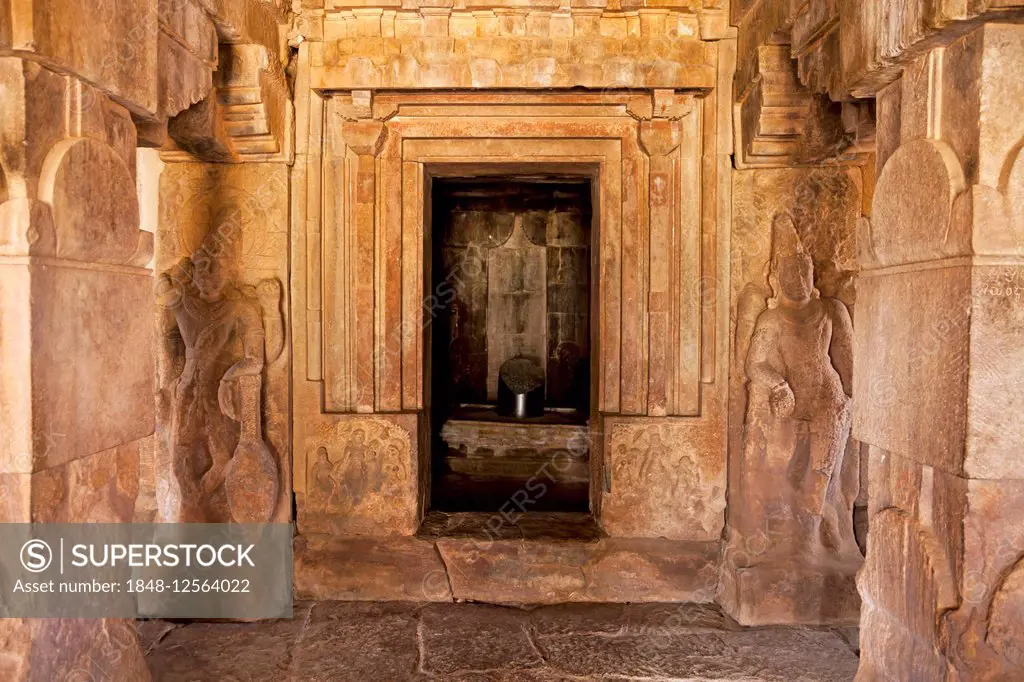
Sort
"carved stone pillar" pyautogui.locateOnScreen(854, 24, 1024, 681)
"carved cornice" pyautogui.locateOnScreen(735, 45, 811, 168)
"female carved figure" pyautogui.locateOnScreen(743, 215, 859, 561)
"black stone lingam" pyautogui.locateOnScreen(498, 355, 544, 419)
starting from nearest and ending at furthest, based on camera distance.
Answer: "carved stone pillar" pyautogui.locateOnScreen(854, 24, 1024, 681) < "carved cornice" pyautogui.locateOnScreen(735, 45, 811, 168) < "female carved figure" pyautogui.locateOnScreen(743, 215, 859, 561) < "black stone lingam" pyautogui.locateOnScreen(498, 355, 544, 419)

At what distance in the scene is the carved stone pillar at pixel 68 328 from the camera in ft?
6.93

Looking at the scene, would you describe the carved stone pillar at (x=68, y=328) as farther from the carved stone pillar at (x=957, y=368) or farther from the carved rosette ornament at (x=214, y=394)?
the carved stone pillar at (x=957, y=368)

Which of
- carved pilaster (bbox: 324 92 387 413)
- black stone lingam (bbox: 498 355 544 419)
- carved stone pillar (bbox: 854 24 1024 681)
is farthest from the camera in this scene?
black stone lingam (bbox: 498 355 544 419)

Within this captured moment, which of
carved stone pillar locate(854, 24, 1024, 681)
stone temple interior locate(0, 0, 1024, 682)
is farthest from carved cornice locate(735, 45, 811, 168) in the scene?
carved stone pillar locate(854, 24, 1024, 681)

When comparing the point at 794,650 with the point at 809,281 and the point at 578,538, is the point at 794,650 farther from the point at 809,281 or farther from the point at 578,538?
the point at 809,281

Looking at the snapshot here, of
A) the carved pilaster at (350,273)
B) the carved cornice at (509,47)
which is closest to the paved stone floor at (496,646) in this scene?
the carved pilaster at (350,273)

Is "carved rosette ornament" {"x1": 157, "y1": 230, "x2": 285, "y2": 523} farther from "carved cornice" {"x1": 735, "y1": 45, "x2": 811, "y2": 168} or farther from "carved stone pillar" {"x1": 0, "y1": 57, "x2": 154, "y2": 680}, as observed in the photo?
"carved cornice" {"x1": 735, "y1": 45, "x2": 811, "y2": 168}

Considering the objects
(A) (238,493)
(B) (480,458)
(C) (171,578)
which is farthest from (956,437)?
(B) (480,458)

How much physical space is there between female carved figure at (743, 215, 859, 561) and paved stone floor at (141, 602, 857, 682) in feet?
1.90

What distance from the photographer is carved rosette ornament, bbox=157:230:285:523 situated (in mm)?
3998

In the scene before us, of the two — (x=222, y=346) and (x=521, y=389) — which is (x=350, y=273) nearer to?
(x=222, y=346)

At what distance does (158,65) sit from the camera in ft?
9.57

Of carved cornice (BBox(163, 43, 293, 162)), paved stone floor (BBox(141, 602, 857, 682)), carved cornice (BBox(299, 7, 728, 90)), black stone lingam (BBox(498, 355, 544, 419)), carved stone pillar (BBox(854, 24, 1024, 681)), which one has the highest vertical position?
carved cornice (BBox(299, 7, 728, 90))

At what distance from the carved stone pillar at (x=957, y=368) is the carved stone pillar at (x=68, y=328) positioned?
2855 millimetres
